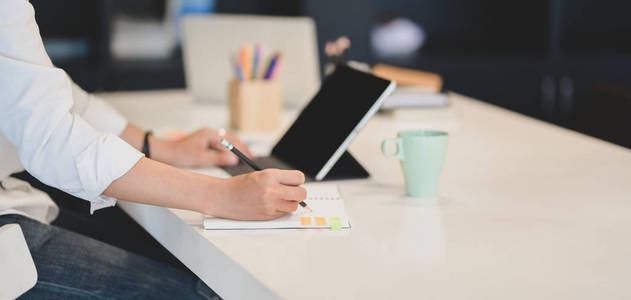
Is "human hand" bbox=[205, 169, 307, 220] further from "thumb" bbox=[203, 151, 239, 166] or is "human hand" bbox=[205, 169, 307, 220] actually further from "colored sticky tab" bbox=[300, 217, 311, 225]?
"thumb" bbox=[203, 151, 239, 166]

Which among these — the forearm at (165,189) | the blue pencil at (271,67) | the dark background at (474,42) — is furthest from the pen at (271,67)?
the dark background at (474,42)

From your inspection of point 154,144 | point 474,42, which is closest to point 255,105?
point 154,144

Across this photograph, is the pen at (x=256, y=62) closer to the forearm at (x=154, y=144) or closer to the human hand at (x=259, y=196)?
the forearm at (x=154, y=144)

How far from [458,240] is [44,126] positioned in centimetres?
56

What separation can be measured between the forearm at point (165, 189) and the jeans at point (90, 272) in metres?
0.14

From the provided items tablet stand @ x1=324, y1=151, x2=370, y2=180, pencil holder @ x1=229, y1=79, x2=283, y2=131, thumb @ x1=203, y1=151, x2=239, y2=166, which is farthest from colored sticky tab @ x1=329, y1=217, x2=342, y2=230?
pencil holder @ x1=229, y1=79, x2=283, y2=131

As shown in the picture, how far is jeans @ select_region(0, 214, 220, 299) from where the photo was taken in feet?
3.34

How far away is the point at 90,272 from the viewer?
3.47ft

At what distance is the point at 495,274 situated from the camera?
0.79 meters

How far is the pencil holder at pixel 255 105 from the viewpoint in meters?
1.75

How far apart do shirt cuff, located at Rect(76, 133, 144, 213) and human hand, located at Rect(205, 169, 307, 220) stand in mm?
134

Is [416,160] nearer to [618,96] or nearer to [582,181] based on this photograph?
[582,181]

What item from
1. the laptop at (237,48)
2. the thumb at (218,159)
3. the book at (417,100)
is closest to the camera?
the thumb at (218,159)

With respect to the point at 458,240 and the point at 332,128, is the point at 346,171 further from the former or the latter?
the point at 458,240
